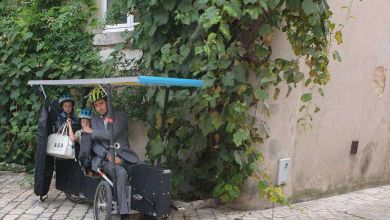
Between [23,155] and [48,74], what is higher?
[48,74]

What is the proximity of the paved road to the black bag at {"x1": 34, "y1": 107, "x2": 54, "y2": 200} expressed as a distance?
254 mm

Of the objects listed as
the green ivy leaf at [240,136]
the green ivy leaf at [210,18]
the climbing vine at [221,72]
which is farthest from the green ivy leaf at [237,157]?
the green ivy leaf at [210,18]

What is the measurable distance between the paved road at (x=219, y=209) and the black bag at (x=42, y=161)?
254 mm

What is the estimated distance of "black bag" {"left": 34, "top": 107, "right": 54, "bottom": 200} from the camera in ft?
21.5

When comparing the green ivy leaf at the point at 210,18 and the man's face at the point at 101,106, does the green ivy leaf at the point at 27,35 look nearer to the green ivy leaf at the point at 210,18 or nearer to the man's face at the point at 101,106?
the man's face at the point at 101,106

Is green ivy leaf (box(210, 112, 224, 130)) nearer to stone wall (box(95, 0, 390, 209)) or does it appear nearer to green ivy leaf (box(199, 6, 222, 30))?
stone wall (box(95, 0, 390, 209))

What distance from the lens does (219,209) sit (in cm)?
665

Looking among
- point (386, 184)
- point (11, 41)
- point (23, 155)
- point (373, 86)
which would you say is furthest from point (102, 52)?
point (386, 184)

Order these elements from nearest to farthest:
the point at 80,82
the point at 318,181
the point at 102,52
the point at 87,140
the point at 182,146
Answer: the point at 80,82 → the point at 87,140 → the point at 182,146 → the point at 318,181 → the point at 102,52

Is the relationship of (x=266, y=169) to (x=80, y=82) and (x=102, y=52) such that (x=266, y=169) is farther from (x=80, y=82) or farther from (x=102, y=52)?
(x=102, y=52)

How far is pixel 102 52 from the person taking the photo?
8227 millimetres

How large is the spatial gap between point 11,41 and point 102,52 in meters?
1.67

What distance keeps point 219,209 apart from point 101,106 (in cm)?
202

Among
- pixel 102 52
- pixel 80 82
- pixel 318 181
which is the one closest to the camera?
pixel 80 82
